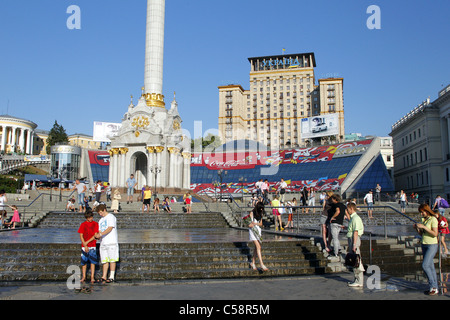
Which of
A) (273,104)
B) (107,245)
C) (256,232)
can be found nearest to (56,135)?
(273,104)

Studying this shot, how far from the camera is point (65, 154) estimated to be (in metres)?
84.4

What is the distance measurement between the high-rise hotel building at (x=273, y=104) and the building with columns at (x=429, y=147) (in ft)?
165

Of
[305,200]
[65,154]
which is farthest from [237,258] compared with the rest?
[65,154]

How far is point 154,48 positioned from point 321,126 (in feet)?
162

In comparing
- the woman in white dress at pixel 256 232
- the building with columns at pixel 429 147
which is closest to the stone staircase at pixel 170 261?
the woman in white dress at pixel 256 232

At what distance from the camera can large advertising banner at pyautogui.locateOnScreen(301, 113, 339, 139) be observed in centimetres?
7956

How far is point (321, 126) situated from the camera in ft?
268

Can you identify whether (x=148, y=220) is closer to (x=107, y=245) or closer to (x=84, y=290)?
(x=107, y=245)

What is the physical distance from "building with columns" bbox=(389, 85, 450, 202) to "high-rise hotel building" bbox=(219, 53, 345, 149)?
5039 cm

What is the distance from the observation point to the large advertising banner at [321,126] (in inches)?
3132
